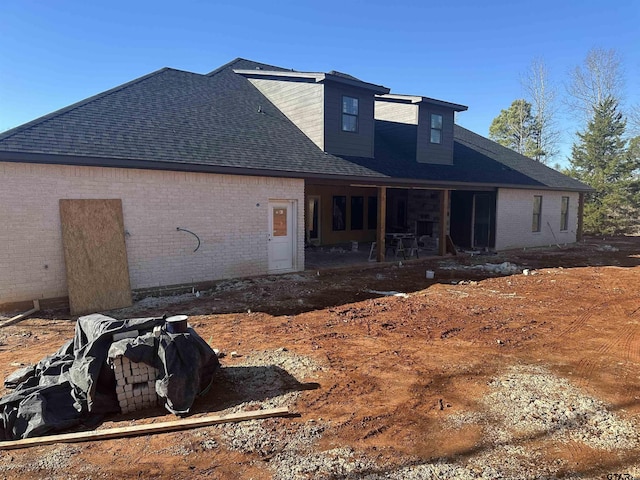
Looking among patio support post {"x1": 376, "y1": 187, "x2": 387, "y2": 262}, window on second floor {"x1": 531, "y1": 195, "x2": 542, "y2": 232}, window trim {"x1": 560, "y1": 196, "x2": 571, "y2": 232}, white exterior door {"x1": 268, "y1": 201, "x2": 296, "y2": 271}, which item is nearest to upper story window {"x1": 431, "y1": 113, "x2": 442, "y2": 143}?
patio support post {"x1": 376, "y1": 187, "x2": 387, "y2": 262}

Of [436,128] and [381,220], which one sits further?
[436,128]

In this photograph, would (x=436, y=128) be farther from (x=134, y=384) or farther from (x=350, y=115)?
(x=134, y=384)

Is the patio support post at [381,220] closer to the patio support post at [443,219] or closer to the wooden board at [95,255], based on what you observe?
the patio support post at [443,219]

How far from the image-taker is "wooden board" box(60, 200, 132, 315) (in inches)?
319

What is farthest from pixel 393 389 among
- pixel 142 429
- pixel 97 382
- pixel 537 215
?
pixel 537 215

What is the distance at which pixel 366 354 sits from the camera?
19.0 feet

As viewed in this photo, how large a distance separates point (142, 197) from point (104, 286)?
2114mm

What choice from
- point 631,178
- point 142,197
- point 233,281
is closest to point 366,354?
point 233,281

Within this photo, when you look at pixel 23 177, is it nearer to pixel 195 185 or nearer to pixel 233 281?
pixel 195 185

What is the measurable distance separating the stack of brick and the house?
5273 millimetres

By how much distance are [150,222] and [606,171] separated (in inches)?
1363

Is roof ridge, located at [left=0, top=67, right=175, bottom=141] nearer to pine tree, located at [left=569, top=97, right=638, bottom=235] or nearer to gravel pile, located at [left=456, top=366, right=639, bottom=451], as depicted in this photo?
gravel pile, located at [left=456, top=366, right=639, bottom=451]

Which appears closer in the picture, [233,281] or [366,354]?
[366,354]

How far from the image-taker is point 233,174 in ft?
33.8
